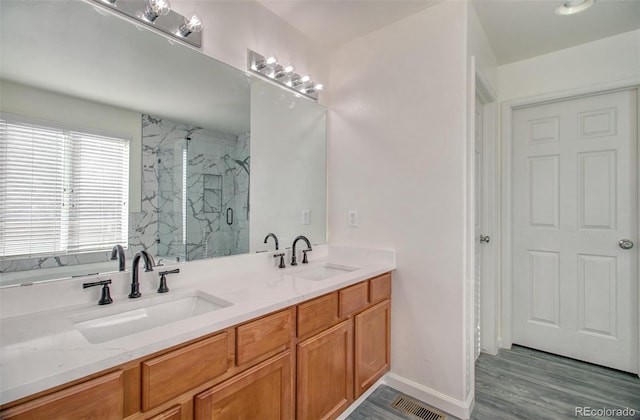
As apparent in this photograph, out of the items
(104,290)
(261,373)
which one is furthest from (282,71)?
(261,373)

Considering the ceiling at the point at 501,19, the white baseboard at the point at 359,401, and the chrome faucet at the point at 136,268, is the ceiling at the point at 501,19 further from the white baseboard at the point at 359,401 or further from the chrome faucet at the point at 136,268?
the white baseboard at the point at 359,401

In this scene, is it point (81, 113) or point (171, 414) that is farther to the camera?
point (81, 113)

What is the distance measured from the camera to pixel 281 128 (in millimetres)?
2201

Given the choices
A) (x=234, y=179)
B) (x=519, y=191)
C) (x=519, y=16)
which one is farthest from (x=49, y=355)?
(x=519, y=191)

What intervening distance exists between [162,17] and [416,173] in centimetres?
164

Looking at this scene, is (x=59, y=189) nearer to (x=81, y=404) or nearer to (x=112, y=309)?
(x=112, y=309)

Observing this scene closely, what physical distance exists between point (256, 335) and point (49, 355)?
2.07 ft

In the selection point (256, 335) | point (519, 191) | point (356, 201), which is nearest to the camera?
point (256, 335)

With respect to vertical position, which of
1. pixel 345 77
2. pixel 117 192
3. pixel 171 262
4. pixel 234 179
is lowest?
pixel 171 262

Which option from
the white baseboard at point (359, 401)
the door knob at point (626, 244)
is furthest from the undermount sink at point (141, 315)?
the door knob at point (626, 244)

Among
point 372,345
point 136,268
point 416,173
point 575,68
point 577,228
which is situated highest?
point 575,68

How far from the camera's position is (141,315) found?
1.26 meters

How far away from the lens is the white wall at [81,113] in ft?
3.65

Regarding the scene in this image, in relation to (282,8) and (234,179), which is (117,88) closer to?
(234,179)
